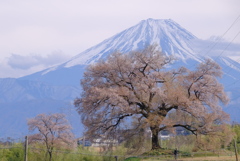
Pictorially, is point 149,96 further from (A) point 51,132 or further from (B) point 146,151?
(A) point 51,132

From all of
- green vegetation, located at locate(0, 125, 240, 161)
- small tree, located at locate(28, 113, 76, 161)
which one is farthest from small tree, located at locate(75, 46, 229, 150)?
small tree, located at locate(28, 113, 76, 161)

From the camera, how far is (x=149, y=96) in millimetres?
29453

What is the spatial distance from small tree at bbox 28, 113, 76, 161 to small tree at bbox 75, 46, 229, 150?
6324 millimetres

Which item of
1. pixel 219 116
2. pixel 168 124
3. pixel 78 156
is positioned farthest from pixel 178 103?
pixel 78 156

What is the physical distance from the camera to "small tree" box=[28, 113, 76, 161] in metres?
34.0

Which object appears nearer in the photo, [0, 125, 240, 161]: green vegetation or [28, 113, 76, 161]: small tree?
[0, 125, 240, 161]: green vegetation

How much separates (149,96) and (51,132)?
10.1 metres

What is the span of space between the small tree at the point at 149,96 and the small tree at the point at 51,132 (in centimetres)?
632

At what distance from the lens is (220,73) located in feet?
96.6

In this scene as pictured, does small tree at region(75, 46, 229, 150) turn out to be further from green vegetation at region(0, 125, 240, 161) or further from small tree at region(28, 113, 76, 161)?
small tree at region(28, 113, 76, 161)

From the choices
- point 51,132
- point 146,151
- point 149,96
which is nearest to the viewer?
point 146,151

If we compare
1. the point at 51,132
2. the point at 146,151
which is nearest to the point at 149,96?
the point at 146,151

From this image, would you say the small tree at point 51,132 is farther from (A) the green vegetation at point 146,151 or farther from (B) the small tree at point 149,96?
(B) the small tree at point 149,96

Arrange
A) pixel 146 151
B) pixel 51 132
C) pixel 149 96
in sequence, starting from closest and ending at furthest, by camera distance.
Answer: pixel 146 151 → pixel 149 96 → pixel 51 132
